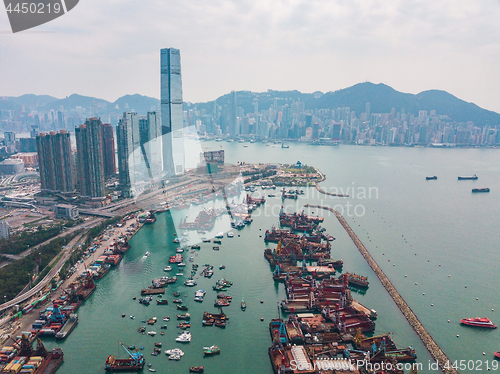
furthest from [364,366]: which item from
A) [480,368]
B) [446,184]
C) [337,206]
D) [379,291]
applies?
[446,184]

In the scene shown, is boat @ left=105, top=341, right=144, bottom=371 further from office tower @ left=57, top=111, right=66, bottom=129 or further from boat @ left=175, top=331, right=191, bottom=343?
office tower @ left=57, top=111, right=66, bottom=129

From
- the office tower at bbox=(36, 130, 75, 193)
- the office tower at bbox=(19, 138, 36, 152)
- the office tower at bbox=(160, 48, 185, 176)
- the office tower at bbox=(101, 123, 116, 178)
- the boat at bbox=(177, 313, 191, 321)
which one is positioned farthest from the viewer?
the office tower at bbox=(19, 138, 36, 152)

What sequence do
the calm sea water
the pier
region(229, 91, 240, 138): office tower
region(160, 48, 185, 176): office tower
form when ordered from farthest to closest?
region(229, 91, 240, 138): office tower, region(160, 48, 185, 176): office tower, the calm sea water, the pier

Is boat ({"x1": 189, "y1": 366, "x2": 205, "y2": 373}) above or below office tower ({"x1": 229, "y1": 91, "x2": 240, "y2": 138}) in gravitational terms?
below

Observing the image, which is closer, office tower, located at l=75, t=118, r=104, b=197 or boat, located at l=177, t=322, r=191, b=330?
boat, located at l=177, t=322, r=191, b=330

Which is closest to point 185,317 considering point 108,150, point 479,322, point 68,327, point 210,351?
point 210,351

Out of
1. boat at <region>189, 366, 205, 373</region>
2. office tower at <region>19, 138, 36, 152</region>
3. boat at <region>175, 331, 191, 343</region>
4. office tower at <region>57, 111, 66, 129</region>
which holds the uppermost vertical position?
office tower at <region>57, 111, 66, 129</region>

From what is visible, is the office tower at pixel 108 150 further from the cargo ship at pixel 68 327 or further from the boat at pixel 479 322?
the boat at pixel 479 322

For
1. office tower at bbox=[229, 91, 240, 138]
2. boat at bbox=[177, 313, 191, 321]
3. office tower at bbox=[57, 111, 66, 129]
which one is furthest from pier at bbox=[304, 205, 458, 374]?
office tower at bbox=[57, 111, 66, 129]
